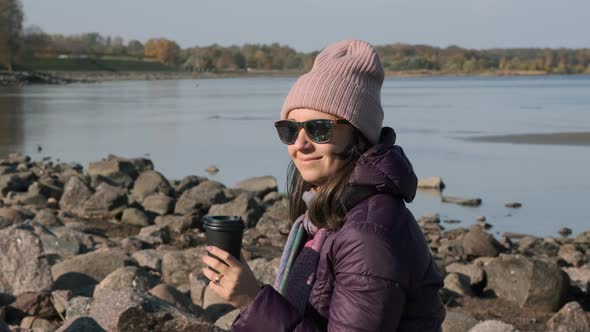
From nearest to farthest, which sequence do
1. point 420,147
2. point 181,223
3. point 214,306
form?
1. point 214,306
2. point 181,223
3. point 420,147

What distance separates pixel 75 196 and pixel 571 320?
928cm

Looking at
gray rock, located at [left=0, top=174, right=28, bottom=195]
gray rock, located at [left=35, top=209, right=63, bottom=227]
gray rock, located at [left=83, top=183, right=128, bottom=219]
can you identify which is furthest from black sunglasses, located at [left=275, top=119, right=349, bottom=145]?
gray rock, located at [left=0, top=174, right=28, bottom=195]

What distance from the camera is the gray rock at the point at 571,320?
265 inches

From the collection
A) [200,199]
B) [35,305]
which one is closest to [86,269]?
[35,305]

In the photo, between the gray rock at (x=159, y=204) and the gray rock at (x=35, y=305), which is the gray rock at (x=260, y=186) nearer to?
the gray rock at (x=159, y=204)

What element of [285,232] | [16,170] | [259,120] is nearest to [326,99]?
[285,232]

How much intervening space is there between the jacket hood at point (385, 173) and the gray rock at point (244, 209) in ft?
33.6

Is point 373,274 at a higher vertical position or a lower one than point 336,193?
lower

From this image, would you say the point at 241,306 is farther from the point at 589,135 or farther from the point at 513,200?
the point at 589,135

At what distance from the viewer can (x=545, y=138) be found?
87.9 feet

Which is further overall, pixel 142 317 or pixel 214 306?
pixel 214 306

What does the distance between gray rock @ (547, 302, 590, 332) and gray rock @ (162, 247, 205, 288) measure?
2.97 m

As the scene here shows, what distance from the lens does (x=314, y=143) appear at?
8.59ft

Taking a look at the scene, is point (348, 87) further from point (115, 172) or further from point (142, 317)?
point (115, 172)
